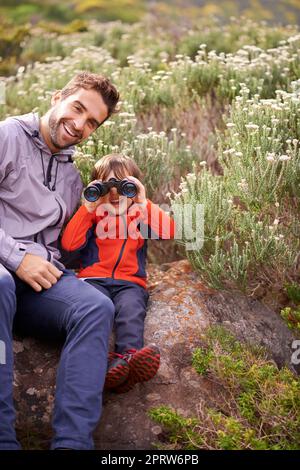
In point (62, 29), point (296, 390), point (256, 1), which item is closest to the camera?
point (296, 390)

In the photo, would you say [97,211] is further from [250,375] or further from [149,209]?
[250,375]

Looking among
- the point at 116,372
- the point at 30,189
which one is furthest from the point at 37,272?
the point at 116,372

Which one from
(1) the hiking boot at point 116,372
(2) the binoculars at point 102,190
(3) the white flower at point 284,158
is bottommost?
(1) the hiking boot at point 116,372

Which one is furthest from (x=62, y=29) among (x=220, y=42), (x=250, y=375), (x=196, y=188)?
(x=250, y=375)

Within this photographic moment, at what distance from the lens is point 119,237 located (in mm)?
3902

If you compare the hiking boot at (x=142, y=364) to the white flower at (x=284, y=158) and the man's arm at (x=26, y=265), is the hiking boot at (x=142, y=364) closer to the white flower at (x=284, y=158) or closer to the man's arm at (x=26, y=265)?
the man's arm at (x=26, y=265)

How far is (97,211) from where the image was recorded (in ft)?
12.8

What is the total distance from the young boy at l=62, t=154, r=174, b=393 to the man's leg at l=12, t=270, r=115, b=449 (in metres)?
0.32

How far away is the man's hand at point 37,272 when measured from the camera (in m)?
3.31

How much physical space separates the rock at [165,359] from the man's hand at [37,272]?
426 millimetres

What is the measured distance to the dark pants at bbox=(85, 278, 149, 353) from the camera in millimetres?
3490

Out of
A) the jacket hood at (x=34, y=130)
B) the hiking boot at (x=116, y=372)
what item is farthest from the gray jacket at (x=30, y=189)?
the hiking boot at (x=116, y=372)

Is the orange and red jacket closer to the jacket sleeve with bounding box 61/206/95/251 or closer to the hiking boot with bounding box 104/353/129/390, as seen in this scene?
the jacket sleeve with bounding box 61/206/95/251
